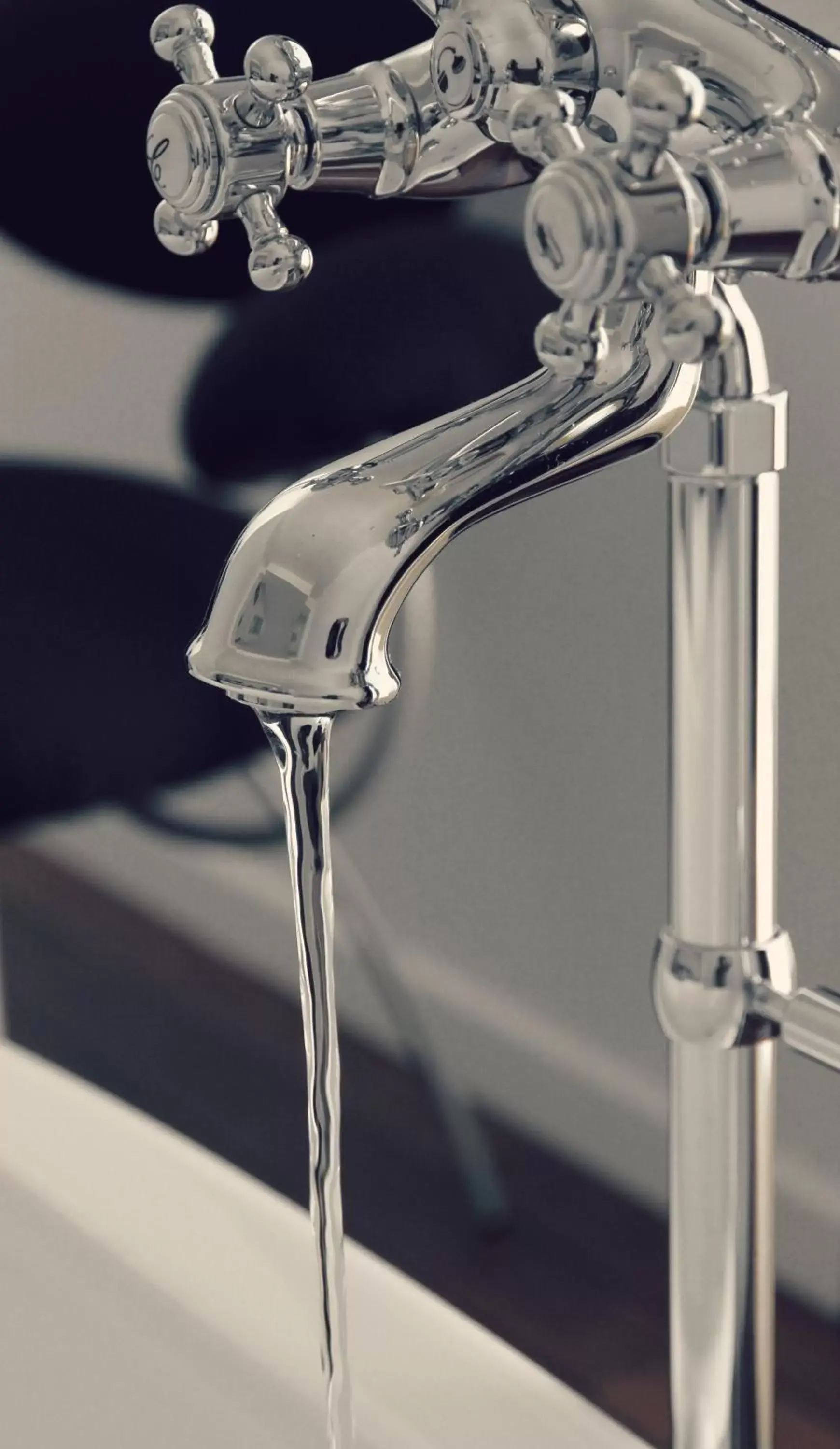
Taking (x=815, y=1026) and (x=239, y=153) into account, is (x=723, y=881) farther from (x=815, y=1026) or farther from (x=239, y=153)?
(x=239, y=153)

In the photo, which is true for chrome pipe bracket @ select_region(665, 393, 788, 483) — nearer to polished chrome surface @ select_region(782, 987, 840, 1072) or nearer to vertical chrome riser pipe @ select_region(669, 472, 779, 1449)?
vertical chrome riser pipe @ select_region(669, 472, 779, 1449)

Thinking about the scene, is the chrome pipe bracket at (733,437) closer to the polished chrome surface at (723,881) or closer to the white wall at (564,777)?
the polished chrome surface at (723,881)

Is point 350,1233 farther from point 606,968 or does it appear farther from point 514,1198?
point 606,968

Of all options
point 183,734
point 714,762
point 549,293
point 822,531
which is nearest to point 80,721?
point 183,734

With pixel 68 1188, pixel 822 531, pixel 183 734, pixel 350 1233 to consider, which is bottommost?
pixel 350 1233

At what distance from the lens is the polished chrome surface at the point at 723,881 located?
0.35 metres

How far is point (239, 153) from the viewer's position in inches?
13.0

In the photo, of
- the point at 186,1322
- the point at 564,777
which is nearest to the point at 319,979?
the point at 186,1322

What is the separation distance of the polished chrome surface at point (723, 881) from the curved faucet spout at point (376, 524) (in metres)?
0.04

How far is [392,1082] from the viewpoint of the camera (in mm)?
911

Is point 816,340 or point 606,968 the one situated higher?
point 816,340

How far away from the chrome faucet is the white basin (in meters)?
0.09

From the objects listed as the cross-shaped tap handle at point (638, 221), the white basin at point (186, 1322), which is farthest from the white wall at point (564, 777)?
the cross-shaped tap handle at point (638, 221)

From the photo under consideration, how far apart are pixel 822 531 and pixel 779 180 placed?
0.34m
